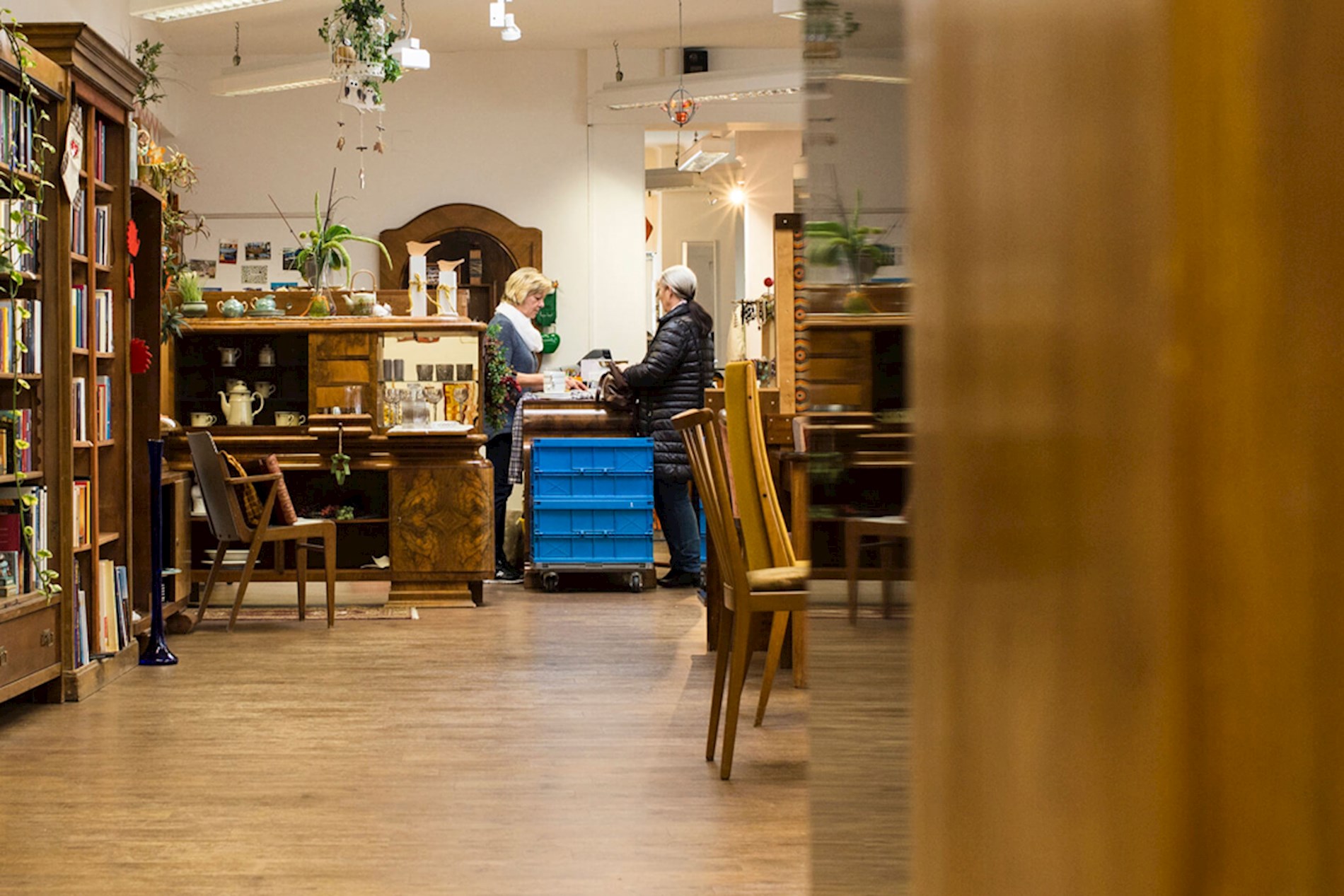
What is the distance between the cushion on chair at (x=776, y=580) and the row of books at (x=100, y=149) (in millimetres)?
2969

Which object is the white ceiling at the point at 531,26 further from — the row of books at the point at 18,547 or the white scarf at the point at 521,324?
the row of books at the point at 18,547

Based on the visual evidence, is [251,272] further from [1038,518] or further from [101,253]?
[1038,518]

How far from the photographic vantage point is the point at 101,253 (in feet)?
16.4

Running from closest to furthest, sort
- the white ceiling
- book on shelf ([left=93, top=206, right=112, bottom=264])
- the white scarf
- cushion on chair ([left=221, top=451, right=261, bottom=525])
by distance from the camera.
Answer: book on shelf ([left=93, top=206, right=112, bottom=264]), cushion on chair ([left=221, top=451, right=261, bottom=525]), the white scarf, the white ceiling

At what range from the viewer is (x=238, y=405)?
23.1 ft

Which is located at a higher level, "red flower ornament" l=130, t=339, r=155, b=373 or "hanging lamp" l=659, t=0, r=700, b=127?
"hanging lamp" l=659, t=0, r=700, b=127

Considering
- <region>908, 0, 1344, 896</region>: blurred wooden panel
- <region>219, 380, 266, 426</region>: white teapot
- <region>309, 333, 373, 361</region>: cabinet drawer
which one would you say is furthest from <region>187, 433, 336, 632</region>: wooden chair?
<region>908, 0, 1344, 896</region>: blurred wooden panel

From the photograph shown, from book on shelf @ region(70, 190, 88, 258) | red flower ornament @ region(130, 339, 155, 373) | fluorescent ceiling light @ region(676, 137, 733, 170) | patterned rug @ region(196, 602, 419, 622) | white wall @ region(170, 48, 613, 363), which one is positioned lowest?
patterned rug @ region(196, 602, 419, 622)

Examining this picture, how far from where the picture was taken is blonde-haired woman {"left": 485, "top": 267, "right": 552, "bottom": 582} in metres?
7.70

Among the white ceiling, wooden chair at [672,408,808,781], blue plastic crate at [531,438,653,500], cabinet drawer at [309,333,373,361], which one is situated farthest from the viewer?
the white ceiling

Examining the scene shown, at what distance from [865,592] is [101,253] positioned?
5130 millimetres

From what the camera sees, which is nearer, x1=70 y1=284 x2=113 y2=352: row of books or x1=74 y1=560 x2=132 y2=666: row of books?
x1=74 y1=560 x2=132 y2=666: row of books

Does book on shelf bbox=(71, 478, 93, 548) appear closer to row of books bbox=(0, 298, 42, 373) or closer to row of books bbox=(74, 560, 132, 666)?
row of books bbox=(74, 560, 132, 666)

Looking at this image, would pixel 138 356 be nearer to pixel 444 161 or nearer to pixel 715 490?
pixel 715 490
